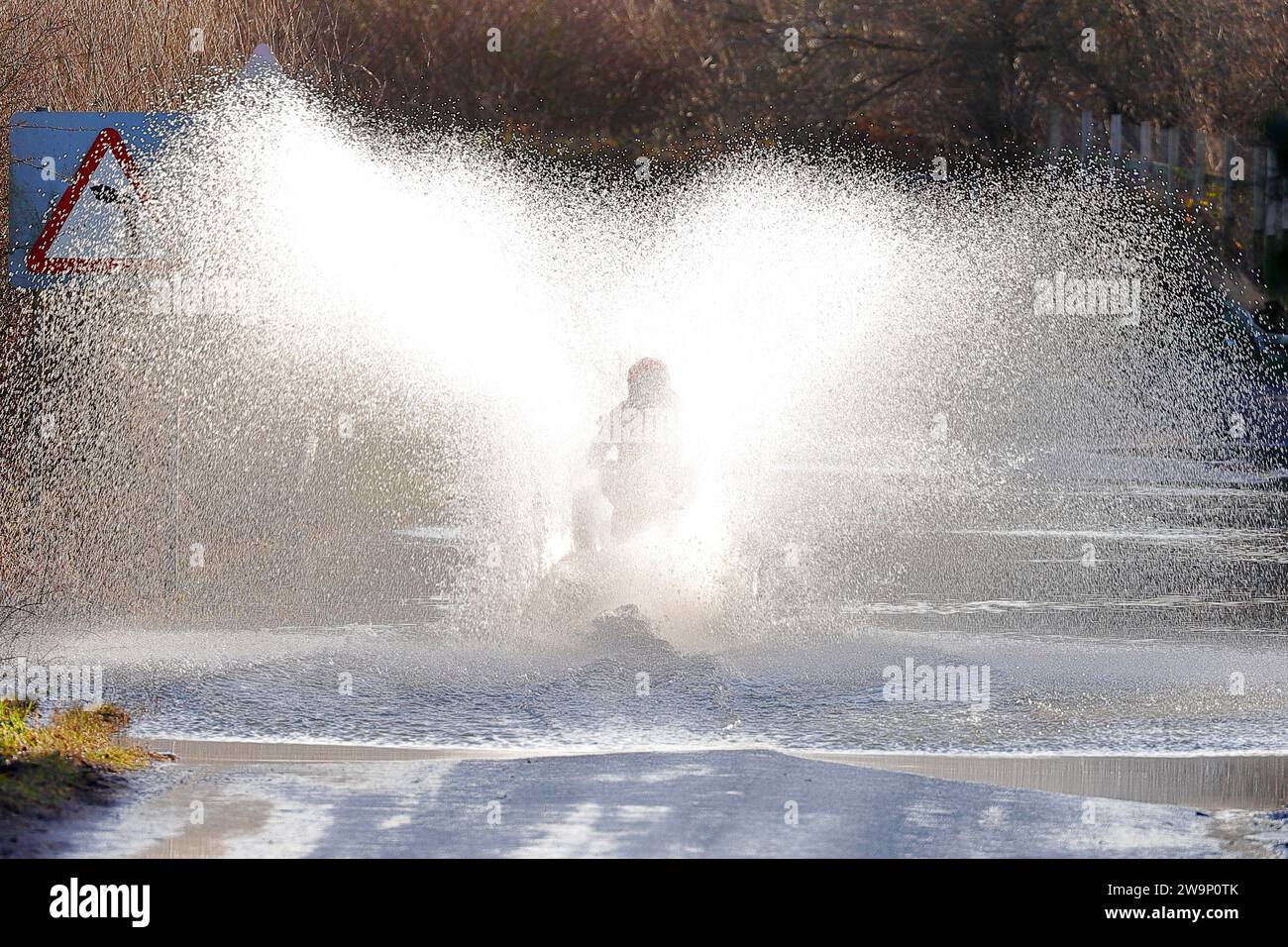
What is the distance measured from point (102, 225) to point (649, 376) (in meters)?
3.86

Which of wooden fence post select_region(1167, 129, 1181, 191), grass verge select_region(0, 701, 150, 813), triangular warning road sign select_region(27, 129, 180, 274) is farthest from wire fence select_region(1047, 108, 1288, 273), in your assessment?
grass verge select_region(0, 701, 150, 813)

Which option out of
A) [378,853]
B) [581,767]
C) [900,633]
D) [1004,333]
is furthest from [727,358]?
[1004,333]

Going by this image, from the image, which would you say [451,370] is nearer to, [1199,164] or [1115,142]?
[1115,142]

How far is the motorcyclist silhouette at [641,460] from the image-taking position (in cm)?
1383

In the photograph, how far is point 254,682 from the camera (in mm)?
11039

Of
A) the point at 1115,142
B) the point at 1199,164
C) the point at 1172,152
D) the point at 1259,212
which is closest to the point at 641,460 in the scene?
the point at 1259,212

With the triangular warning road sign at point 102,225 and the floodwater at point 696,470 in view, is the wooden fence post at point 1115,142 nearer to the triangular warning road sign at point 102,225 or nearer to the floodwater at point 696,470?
the floodwater at point 696,470

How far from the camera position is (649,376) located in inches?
544

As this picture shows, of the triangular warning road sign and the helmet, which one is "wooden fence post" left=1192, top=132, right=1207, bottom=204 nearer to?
the helmet

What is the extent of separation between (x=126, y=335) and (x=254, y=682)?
11295 mm

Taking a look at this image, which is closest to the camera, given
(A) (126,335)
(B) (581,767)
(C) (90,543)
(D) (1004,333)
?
(B) (581,767)
